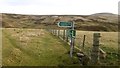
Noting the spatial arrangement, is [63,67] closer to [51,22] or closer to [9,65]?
[9,65]

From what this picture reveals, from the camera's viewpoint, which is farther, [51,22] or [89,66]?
[51,22]

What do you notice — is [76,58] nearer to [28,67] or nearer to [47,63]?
[47,63]

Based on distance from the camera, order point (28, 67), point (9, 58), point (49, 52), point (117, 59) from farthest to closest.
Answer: point (49, 52) → point (117, 59) → point (9, 58) → point (28, 67)

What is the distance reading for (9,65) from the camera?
19.7m

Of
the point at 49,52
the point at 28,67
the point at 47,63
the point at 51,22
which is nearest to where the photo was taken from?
the point at 28,67

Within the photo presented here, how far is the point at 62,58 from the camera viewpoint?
2255 cm

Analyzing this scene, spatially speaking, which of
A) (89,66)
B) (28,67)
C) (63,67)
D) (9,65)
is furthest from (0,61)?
(89,66)

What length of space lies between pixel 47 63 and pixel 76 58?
8.94 feet

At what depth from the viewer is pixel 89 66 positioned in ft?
64.5

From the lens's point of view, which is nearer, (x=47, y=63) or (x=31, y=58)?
(x=47, y=63)

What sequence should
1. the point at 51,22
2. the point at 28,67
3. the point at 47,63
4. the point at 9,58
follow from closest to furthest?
the point at 28,67
the point at 47,63
the point at 9,58
the point at 51,22

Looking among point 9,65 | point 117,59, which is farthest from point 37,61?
point 117,59

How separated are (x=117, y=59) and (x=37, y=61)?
22.0ft

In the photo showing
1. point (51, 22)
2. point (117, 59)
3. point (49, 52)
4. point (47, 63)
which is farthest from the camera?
point (51, 22)
